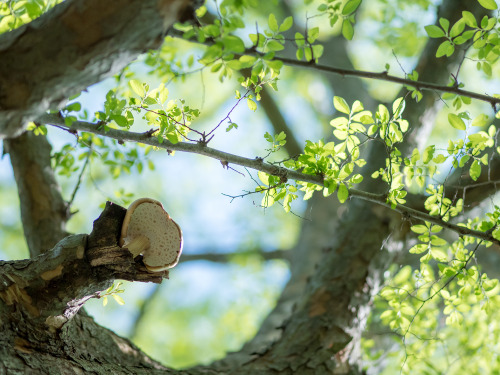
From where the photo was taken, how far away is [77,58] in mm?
1161

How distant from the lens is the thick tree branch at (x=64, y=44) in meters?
1.14

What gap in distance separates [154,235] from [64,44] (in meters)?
0.87

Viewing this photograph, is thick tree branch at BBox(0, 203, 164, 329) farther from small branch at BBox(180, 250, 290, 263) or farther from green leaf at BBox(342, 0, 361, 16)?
small branch at BBox(180, 250, 290, 263)

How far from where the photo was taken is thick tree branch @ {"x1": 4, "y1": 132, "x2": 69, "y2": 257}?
2.56 meters

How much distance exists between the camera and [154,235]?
5.89ft

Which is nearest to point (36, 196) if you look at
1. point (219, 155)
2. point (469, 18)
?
point (219, 155)

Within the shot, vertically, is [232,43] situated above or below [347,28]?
below

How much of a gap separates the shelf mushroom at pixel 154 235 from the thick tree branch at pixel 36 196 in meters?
0.99

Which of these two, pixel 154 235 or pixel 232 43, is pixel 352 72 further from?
pixel 154 235

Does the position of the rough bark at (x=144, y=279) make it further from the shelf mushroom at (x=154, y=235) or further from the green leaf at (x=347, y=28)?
the green leaf at (x=347, y=28)

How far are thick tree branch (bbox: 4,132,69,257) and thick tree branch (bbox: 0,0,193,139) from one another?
1.51 meters

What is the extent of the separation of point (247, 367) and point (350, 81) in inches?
149

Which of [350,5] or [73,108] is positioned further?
[73,108]

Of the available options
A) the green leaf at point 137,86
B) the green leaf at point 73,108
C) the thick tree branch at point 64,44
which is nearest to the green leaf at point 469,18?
the thick tree branch at point 64,44
